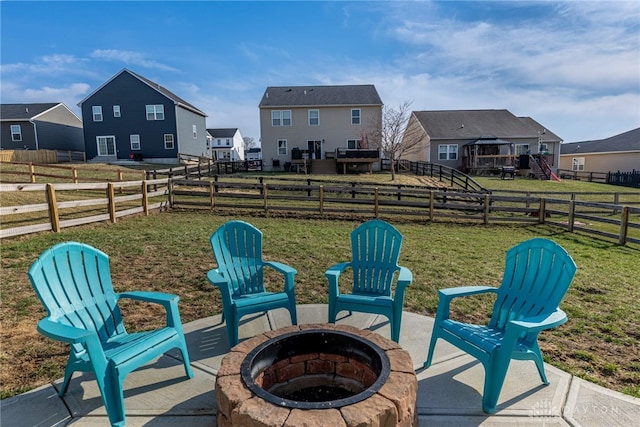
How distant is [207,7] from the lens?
748 centimetres

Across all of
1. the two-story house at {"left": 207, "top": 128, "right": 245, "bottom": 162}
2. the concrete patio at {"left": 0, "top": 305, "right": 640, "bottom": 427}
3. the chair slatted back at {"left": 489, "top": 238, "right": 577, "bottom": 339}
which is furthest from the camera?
the two-story house at {"left": 207, "top": 128, "right": 245, "bottom": 162}

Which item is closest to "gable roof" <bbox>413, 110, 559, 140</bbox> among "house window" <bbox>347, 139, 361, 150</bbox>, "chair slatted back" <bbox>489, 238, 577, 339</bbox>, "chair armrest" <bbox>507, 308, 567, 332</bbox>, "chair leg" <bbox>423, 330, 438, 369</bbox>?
"house window" <bbox>347, 139, 361, 150</bbox>

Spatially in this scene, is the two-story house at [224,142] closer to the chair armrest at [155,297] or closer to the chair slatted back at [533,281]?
the chair armrest at [155,297]

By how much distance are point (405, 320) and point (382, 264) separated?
0.64 metres

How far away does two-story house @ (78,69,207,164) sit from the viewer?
2531cm

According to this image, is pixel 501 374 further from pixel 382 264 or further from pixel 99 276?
pixel 99 276

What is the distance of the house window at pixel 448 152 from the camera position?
90.6 feet

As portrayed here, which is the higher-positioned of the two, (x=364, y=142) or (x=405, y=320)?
(x=364, y=142)

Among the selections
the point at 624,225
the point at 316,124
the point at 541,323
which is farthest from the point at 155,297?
the point at 316,124

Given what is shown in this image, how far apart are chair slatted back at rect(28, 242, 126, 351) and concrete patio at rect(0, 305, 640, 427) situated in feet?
1.40

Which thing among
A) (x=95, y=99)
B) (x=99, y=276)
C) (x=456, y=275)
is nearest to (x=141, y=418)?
(x=99, y=276)

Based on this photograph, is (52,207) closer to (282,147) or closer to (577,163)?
(282,147)

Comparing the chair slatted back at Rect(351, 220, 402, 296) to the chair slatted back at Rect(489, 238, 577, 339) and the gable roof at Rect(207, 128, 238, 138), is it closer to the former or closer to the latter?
the chair slatted back at Rect(489, 238, 577, 339)

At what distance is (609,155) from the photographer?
30016mm
